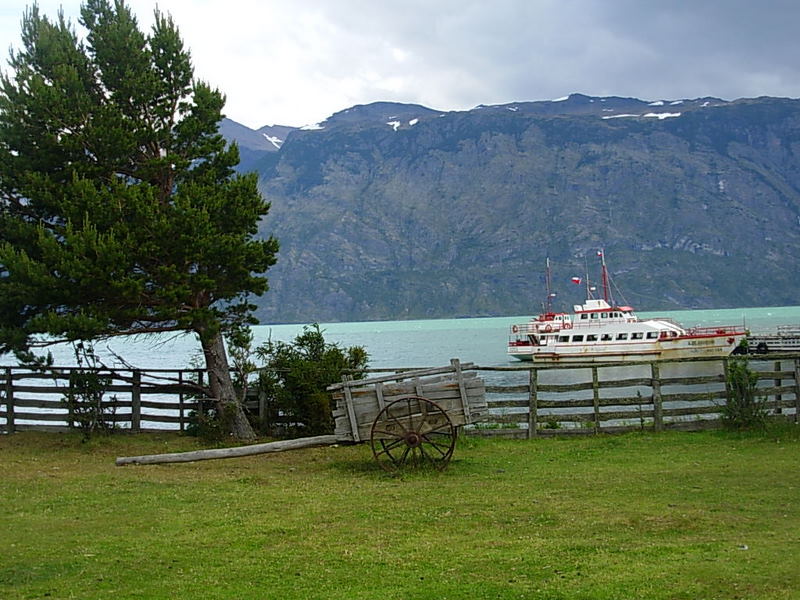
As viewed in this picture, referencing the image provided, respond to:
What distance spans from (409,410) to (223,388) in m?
7.06

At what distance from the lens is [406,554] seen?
8773 millimetres

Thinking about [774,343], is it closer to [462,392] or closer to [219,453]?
[462,392]

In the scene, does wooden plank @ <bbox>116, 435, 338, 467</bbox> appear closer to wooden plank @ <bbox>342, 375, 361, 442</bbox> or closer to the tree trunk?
wooden plank @ <bbox>342, 375, 361, 442</bbox>

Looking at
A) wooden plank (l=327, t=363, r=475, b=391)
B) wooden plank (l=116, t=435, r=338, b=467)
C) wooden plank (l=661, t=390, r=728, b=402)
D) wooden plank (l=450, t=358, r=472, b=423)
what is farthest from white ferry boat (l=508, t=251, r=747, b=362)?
wooden plank (l=327, t=363, r=475, b=391)

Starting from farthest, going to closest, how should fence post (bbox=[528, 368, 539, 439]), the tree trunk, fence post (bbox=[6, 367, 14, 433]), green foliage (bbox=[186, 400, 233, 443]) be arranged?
fence post (bbox=[6, 367, 14, 433]), the tree trunk, green foliage (bbox=[186, 400, 233, 443]), fence post (bbox=[528, 368, 539, 439])

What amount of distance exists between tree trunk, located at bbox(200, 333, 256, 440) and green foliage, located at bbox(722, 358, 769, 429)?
10842 mm

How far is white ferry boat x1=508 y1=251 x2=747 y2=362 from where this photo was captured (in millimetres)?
73625

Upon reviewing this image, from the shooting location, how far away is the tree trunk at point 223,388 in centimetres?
1998

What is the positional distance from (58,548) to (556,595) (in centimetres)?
570

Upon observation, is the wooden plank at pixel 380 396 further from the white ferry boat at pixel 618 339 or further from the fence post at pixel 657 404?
the white ferry boat at pixel 618 339

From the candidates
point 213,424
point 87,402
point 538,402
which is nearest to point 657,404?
point 538,402

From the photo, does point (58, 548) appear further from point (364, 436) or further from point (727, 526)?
point (727, 526)

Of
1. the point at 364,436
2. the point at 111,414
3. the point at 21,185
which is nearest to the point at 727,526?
the point at 364,436

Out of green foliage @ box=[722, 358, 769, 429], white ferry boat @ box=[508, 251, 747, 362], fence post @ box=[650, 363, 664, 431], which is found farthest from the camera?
white ferry boat @ box=[508, 251, 747, 362]
